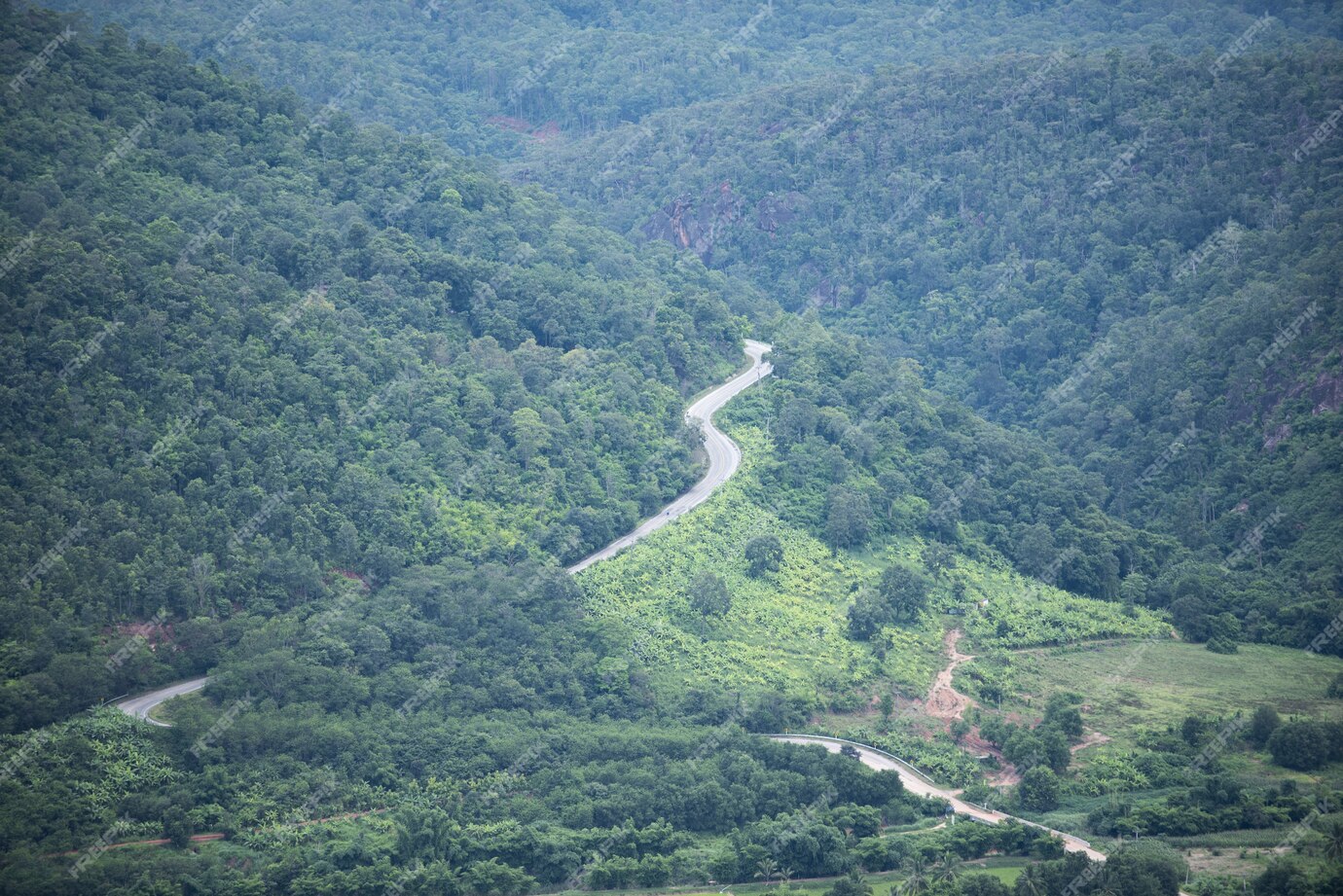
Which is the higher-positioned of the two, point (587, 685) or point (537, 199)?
point (537, 199)

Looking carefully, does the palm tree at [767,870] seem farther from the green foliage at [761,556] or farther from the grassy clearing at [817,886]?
the green foliage at [761,556]

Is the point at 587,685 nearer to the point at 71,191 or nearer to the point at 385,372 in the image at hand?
the point at 385,372

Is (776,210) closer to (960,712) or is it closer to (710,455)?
(710,455)

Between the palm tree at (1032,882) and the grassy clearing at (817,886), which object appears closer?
the palm tree at (1032,882)

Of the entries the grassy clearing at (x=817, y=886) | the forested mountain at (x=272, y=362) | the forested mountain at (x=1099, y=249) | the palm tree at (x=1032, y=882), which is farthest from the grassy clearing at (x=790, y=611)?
the palm tree at (x=1032, y=882)

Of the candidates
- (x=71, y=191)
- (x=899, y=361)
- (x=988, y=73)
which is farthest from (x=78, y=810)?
(x=988, y=73)

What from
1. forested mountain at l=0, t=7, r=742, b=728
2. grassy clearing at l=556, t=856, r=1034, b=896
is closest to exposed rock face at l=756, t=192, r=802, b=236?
forested mountain at l=0, t=7, r=742, b=728
